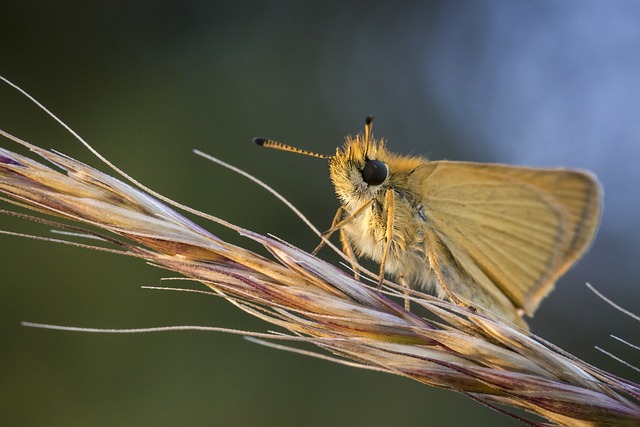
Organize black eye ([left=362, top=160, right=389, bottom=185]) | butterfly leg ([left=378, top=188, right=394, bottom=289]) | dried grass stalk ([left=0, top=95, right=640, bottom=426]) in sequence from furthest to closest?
black eye ([left=362, top=160, right=389, bottom=185]) < butterfly leg ([left=378, top=188, right=394, bottom=289]) < dried grass stalk ([left=0, top=95, right=640, bottom=426])

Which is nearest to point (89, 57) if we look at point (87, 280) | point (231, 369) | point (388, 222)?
point (87, 280)

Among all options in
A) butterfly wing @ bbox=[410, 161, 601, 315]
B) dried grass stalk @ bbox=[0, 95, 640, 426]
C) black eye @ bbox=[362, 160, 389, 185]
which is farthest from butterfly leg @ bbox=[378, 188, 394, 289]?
dried grass stalk @ bbox=[0, 95, 640, 426]

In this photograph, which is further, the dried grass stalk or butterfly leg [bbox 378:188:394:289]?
butterfly leg [bbox 378:188:394:289]

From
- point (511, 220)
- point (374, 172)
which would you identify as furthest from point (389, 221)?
point (511, 220)

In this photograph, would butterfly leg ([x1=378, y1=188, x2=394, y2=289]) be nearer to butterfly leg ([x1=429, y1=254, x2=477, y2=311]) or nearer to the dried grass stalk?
butterfly leg ([x1=429, y1=254, x2=477, y2=311])

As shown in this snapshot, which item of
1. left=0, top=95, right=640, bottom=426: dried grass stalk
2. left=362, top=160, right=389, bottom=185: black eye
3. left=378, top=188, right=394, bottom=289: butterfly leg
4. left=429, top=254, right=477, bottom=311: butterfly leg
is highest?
left=362, top=160, right=389, bottom=185: black eye

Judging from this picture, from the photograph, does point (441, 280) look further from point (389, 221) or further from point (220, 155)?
point (220, 155)
